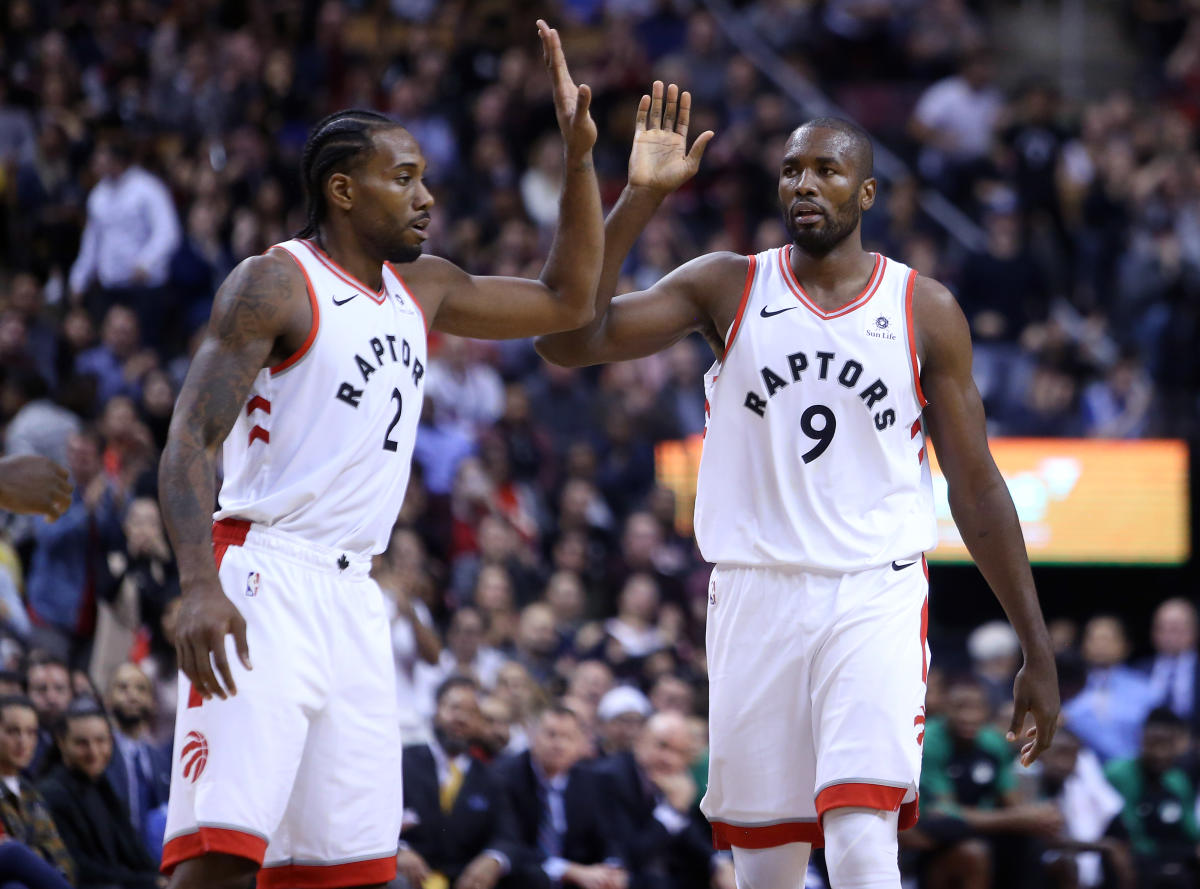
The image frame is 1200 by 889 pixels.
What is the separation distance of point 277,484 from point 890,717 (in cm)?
193

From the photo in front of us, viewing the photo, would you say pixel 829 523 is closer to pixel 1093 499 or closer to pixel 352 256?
pixel 352 256

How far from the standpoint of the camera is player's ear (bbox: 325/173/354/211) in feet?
16.9

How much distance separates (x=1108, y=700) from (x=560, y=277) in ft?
26.0

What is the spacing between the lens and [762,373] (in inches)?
213

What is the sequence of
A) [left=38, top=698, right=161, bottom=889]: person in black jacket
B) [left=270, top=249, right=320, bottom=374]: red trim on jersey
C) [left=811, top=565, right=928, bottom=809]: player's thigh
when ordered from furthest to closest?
[left=38, top=698, right=161, bottom=889]: person in black jacket < [left=811, top=565, right=928, bottom=809]: player's thigh < [left=270, top=249, right=320, bottom=374]: red trim on jersey

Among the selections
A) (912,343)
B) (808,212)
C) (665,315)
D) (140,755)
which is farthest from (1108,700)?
(808,212)

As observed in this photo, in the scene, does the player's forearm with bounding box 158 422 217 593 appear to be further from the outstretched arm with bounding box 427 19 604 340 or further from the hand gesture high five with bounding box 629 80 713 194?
the hand gesture high five with bounding box 629 80 713 194

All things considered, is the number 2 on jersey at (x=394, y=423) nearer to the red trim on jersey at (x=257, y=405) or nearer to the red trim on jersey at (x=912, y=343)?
the red trim on jersey at (x=257, y=405)

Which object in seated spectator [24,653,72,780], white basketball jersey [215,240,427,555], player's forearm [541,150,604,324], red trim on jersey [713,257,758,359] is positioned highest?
player's forearm [541,150,604,324]

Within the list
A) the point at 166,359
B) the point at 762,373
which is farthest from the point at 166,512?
the point at 166,359

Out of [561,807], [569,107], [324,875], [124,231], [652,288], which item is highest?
[124,231]

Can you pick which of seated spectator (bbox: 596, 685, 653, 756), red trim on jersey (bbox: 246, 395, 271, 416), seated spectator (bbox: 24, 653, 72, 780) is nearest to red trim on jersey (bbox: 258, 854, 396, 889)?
red trim on jersey (bbox: 246, 395, 271, 416)

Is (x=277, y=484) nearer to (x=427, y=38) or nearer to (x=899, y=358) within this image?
(x=899, y=358)

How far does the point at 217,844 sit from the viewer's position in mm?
4500
